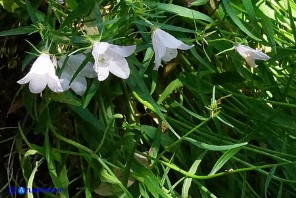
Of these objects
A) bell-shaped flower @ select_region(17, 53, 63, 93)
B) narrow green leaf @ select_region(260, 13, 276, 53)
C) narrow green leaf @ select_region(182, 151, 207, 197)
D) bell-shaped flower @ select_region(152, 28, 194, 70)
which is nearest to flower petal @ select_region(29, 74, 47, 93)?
bell-shaped flower @ select_region(17, 53, 63, 93)

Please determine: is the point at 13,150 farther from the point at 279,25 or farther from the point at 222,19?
the point at 279,25

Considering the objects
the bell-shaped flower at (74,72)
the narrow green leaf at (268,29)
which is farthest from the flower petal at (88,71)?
the narrow green leaf at (268,29)

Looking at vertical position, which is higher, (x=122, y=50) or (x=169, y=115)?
(x=122, y=50)

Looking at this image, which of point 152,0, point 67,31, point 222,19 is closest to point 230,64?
point 222,19

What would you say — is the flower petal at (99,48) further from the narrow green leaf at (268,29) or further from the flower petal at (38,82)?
the narrow green leaf at (268,29)

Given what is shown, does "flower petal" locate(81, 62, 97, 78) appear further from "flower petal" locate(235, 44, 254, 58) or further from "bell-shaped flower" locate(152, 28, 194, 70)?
"flower petal" locate(235, 44, 254, 58)

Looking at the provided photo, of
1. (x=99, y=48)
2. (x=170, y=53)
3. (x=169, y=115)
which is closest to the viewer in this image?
(x=99, y=48)

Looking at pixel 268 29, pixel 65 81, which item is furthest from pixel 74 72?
pixel 268 29

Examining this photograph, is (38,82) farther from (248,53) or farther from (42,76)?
(248,53)
